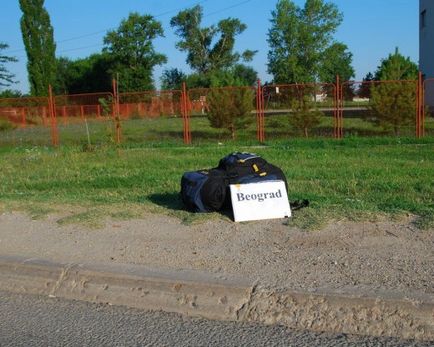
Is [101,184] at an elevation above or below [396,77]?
below

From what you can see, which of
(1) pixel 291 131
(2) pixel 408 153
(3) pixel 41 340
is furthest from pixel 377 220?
(1) pixel 291 131

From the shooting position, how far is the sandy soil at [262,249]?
467 centimetres

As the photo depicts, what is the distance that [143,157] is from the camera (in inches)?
570

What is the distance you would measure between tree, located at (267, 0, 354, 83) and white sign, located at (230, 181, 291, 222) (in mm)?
68582

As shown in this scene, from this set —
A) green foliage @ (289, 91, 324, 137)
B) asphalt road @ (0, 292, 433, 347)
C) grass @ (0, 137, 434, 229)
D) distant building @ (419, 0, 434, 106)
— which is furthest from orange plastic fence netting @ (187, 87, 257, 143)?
asphalt road @ (0, 292, 433, 347)

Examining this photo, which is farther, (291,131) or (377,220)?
(291,131)

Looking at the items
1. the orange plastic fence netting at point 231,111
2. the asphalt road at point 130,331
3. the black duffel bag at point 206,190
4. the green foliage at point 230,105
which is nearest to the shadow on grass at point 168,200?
the black duffel bag at point 206,190

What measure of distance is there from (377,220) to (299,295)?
2137 mm

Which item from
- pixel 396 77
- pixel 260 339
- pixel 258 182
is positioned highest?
pixel 396 77

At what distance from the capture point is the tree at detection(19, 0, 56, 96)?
61.8 meters

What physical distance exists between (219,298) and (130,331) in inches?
29.4

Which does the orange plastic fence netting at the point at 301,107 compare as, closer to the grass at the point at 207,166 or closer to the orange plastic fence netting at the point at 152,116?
the grass at the point at 207,166

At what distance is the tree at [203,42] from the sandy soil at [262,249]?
272ft

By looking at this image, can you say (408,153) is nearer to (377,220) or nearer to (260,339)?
(377,220)
